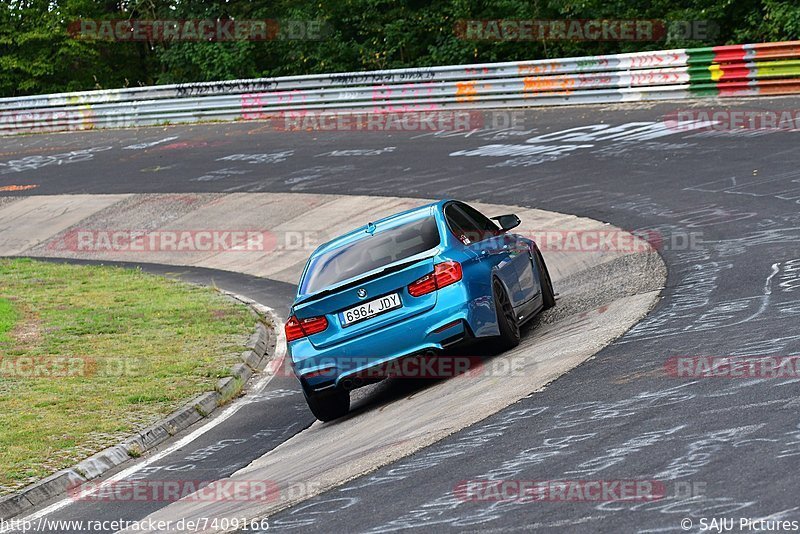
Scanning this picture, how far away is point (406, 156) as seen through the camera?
2473cm

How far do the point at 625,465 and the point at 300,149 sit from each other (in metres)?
22.1

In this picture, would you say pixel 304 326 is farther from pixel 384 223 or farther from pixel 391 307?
pixel 384 223

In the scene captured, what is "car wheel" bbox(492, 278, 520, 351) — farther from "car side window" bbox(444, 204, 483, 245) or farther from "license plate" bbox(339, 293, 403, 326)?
"license plate" bbox(339, 293, 403, 326)

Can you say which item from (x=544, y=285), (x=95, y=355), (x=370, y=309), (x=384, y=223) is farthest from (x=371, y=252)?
(x=95, y=355)

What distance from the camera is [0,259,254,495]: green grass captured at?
33.4 ft

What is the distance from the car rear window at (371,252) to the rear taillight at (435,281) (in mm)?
391

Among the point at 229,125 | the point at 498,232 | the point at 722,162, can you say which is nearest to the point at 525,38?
the point at 229,125

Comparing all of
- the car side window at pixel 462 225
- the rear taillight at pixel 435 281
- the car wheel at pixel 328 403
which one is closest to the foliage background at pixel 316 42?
→ the car side window at pixel 462 225

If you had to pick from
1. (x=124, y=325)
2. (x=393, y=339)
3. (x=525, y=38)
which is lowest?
(x=124, y=325)

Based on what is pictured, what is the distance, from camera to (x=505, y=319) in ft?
33.9

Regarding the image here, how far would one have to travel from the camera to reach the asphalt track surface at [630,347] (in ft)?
19.9

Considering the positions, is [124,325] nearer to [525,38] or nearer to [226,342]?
[226,342]

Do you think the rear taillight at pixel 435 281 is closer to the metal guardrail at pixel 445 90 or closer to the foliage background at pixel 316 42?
the metal guardrail at pixel 445 90

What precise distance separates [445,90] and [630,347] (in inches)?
833
